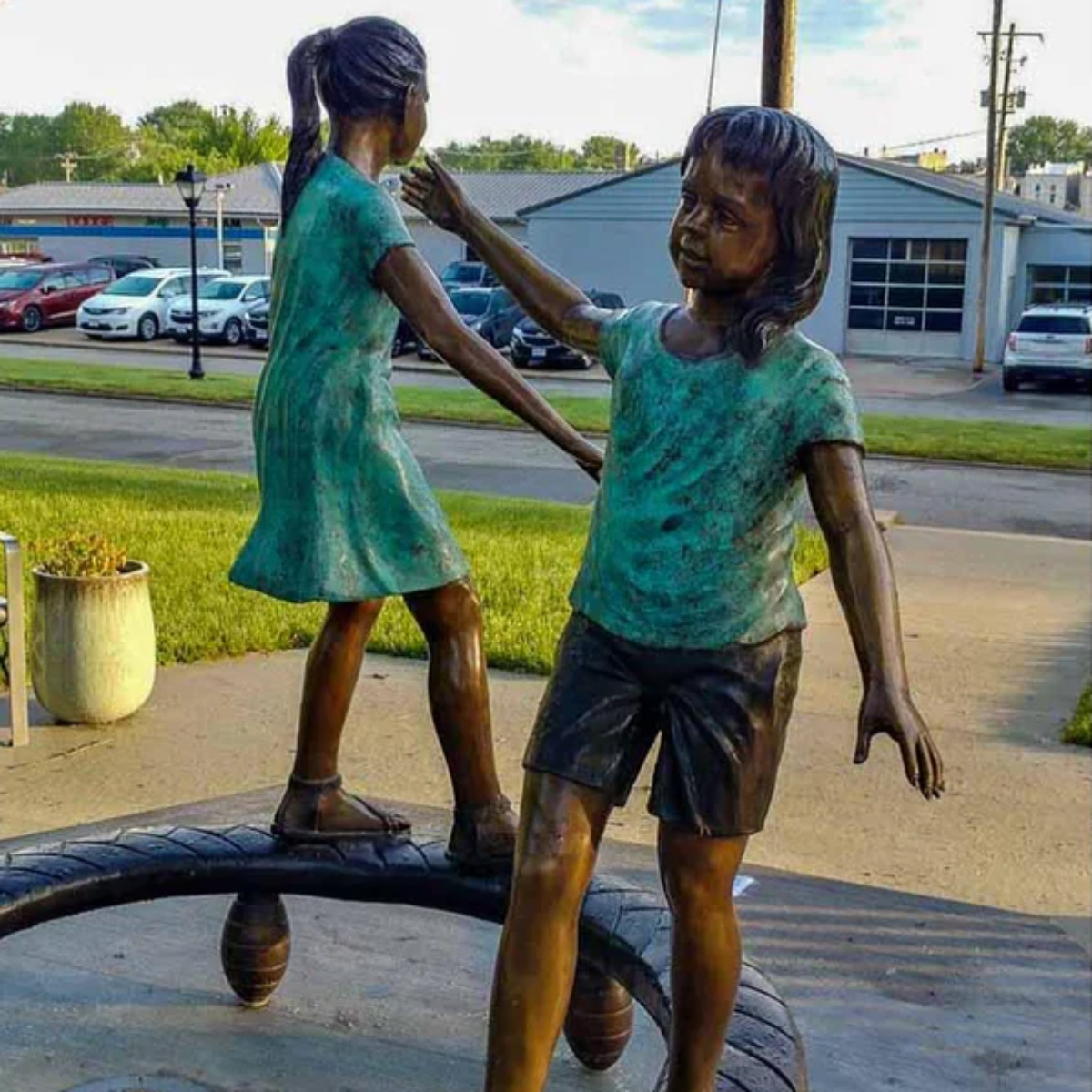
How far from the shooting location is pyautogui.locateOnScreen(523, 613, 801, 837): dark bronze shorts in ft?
7.77

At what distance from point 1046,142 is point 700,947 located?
127 m

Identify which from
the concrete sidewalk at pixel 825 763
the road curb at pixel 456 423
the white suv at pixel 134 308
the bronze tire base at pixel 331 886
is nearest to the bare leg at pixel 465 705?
the bronze tire base at pixel 331 886

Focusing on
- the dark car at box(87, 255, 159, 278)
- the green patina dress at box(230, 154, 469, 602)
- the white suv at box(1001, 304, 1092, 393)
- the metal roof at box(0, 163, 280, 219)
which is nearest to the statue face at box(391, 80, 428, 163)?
the green patina dress at box(230, 154, 469, 602)

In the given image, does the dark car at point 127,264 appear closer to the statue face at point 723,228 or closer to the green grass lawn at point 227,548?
the green grass lawn at point 227,548

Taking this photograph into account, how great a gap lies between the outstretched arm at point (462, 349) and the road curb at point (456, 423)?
33.6ft

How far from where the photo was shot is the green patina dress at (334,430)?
10.1 ft

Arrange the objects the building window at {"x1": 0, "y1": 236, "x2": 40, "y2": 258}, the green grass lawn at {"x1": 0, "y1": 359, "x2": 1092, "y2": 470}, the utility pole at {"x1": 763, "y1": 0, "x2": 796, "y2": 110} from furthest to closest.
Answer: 1. the building window at {"x1": 0, "y1": 236, "x2": 40, "y2": 258}
2. the green grass lawn at {"x1": 0, "y1": 359, "x2": 1092, "y2": 470}
3. the utility pole at {"x1": 763, "y1": 0, "x2": 796, "y2": 110}

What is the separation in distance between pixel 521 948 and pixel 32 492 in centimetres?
1005

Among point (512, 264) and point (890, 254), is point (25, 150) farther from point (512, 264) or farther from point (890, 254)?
point (512, 264)

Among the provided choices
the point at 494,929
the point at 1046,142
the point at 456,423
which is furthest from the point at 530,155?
the point at 494,929

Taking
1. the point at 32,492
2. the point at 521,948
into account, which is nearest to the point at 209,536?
the point at 32,492

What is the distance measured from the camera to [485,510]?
11.7 m

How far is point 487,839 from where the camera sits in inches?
135

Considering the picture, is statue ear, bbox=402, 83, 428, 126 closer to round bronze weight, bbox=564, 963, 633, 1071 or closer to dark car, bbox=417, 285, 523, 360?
round bronze weight, bbox=564, 963, 633, 1071
